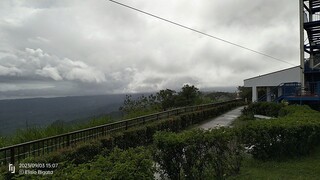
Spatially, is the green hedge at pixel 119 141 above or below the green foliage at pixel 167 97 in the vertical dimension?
below

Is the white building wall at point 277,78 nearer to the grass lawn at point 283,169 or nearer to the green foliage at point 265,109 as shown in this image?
→ the green foliage at point 265,109

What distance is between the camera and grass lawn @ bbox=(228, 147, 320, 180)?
6.50 m

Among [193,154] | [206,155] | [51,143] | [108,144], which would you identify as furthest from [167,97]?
[193,154]

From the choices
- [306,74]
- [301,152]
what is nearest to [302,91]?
[306,74]

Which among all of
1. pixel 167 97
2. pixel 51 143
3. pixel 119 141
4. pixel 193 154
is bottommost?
pixel 119 141

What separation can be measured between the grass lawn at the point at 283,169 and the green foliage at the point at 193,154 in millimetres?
742

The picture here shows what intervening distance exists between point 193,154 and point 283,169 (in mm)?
2997

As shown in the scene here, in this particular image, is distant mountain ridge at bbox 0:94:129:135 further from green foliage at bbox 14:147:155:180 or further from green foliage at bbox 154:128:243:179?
green foliage at bbox 14:147:155:180

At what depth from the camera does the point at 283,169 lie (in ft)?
23.3

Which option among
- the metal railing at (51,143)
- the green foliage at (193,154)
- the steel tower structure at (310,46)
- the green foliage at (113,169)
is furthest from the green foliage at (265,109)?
the green foliage at (113,169)

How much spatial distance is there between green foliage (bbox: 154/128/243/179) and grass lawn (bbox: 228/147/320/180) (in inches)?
29.2

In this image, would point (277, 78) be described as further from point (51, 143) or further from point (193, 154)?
point (51, 143)

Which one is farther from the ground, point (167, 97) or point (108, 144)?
point (167, 97)

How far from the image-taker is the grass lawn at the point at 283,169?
650 cm
